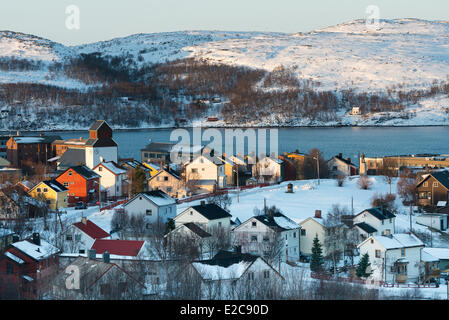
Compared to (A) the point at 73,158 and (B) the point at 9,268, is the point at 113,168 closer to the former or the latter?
(A) the point at 73,158

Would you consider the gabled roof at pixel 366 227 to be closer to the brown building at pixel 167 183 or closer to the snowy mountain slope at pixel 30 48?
the brown building at pixel 167 183

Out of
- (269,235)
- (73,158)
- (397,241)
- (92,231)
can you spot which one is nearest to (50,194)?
(92,231)

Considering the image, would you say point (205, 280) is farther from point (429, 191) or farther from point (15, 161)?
point (15, 161)

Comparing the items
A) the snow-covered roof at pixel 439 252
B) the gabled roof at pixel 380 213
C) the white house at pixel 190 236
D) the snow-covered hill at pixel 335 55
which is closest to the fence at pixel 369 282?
the snow-covered roof at pixel 439 252

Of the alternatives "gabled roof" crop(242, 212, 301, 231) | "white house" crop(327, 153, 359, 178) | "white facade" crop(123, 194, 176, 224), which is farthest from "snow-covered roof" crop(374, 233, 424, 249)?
"white house" crop(327, 153, 359, 178)

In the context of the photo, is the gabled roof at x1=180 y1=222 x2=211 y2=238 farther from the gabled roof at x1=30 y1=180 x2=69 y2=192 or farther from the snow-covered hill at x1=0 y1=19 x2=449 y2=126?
the snow-covered hill at x1=0 y1=19 x2=449 y2=126
